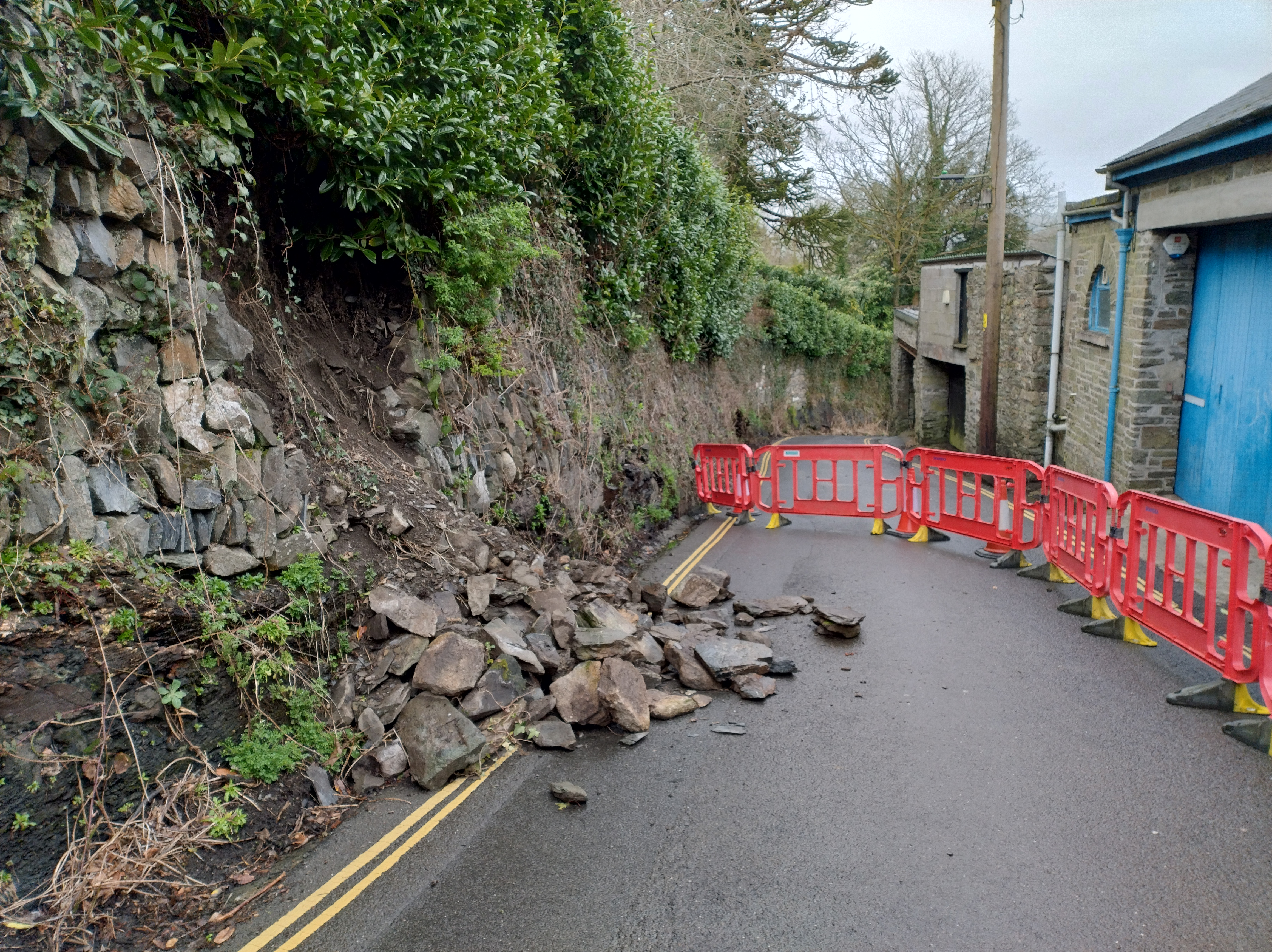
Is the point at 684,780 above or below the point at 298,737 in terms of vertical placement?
below

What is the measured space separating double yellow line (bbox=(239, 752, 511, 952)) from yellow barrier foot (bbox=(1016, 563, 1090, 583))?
655 centimetres

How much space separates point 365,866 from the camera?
15.1ft

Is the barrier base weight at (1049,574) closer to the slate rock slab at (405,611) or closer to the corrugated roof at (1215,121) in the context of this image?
the corrugated roof at (1215,121)

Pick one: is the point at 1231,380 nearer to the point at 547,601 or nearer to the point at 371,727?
the point at 547,601

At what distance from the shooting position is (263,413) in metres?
6.12

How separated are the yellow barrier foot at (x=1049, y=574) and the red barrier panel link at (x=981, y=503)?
41cm

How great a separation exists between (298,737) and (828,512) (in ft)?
30.4

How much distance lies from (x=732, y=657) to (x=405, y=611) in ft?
8.71

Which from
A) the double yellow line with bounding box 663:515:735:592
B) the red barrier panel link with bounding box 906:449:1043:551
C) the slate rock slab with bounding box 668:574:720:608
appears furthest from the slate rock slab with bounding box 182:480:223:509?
the red barrier panel link with bounding box 906:449:1043:551

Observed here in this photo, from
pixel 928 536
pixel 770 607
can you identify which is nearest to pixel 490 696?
pixel 770 607

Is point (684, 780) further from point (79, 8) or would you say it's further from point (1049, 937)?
point (79, 8)

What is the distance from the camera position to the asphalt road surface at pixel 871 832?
401 cm

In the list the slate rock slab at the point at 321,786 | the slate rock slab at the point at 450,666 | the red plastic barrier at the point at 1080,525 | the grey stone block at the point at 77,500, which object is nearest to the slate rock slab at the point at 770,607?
the red plastic barrier at the point at 1080,525

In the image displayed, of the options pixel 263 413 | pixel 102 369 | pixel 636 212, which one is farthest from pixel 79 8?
pixel 636 212
